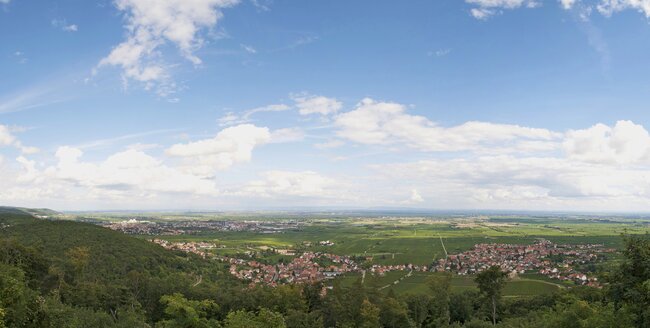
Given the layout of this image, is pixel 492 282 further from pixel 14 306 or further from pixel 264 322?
pixel 14 306

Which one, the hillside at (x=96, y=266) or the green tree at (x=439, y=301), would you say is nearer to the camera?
the hillside at (x=96, y=266)

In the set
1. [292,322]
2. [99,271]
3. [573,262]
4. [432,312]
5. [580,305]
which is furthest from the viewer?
[573,262]

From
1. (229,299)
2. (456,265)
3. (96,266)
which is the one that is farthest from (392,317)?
(456,265)

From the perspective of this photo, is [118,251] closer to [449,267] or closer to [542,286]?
[449,267]

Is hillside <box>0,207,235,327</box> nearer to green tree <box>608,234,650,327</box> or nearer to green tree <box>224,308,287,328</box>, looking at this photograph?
green tree <box>224,308,287,328</box>

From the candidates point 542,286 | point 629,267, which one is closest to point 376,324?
point 629,267

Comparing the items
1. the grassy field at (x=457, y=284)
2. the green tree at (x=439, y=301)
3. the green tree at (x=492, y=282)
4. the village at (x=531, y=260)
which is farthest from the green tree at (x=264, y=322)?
the village at (x=531, y=260)

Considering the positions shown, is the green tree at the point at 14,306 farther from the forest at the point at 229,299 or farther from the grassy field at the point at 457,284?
the grassy field at the point at 457,284

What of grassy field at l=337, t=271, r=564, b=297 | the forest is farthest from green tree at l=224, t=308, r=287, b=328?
grassy field at l=337, t=271, r=564, b=297
